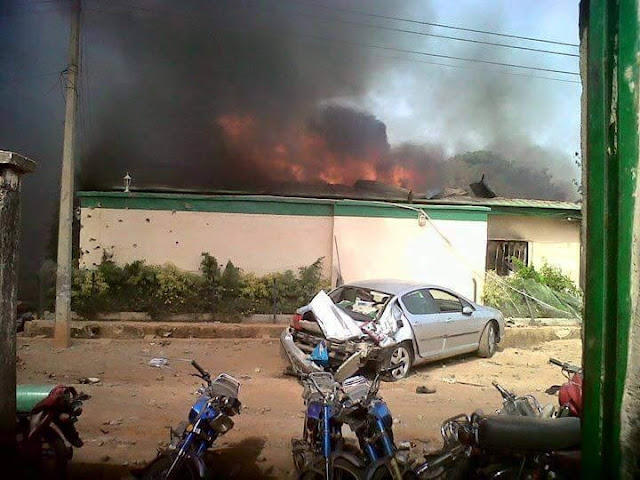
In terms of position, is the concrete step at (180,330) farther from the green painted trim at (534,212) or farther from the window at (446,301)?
the green painted trim at (534,212)

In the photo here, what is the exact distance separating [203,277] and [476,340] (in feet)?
18.5

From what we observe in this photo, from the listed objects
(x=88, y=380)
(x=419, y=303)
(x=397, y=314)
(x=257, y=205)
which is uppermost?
(x=257, y=205)

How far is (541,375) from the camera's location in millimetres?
7766

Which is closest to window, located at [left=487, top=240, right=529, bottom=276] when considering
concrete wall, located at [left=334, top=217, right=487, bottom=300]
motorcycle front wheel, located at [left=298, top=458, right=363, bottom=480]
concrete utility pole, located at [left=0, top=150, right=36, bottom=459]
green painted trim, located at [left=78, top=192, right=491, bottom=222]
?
concrete wall, located at [left=334, top=217, right=487, bottom=300]

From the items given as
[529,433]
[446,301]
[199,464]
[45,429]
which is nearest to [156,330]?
[446,301]

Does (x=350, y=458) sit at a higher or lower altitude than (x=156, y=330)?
higher

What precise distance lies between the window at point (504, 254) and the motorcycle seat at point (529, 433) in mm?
10739

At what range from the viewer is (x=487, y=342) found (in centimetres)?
866

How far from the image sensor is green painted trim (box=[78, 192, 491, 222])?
11.0 m

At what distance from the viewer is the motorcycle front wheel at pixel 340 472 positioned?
3.19 m

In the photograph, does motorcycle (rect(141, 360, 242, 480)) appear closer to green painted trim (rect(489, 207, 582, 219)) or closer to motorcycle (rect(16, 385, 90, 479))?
motorcycle (rect(16, 385, 90, 479))

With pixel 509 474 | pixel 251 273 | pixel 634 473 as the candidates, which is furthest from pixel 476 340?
pixel 634 473

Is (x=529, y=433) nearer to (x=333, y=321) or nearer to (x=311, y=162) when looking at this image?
(x=333, y=321)

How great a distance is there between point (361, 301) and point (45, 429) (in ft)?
15.5
